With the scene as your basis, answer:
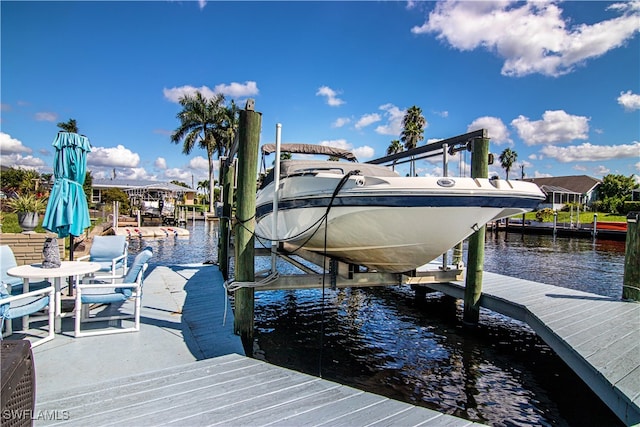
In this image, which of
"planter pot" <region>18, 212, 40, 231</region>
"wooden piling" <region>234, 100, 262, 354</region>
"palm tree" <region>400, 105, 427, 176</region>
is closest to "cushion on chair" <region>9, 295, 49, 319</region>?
"wooden piling" <region>234, 100, 262, 354</region>

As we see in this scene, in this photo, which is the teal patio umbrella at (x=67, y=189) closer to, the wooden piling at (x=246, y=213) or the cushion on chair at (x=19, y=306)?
the cushion on chair at (x=19, y=306)

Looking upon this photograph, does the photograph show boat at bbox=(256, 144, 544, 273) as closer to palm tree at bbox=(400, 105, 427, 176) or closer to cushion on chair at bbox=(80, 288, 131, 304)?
cushion on chair at bbox=(80, 288, 131, 304)

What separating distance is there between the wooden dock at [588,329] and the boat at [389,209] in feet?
5.12

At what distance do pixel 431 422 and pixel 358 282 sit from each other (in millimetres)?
2901

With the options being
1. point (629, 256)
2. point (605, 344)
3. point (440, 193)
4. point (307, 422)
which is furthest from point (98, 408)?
point (629, 256)

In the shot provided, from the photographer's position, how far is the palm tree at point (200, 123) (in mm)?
40500

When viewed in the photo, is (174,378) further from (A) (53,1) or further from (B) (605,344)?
(A) (53,1)

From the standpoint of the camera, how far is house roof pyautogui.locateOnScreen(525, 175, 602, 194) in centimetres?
5222

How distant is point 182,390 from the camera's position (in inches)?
107

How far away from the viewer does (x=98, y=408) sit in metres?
2.44

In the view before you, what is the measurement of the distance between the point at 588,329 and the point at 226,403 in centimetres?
422

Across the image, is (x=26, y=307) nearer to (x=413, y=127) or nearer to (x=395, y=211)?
(x=395, y=211)

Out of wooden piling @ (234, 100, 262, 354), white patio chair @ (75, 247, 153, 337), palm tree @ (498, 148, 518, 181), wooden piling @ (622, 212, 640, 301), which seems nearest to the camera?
white patio chair @ (75, 247, 153, 337)

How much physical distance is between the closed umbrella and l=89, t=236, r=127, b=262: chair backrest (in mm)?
1559
